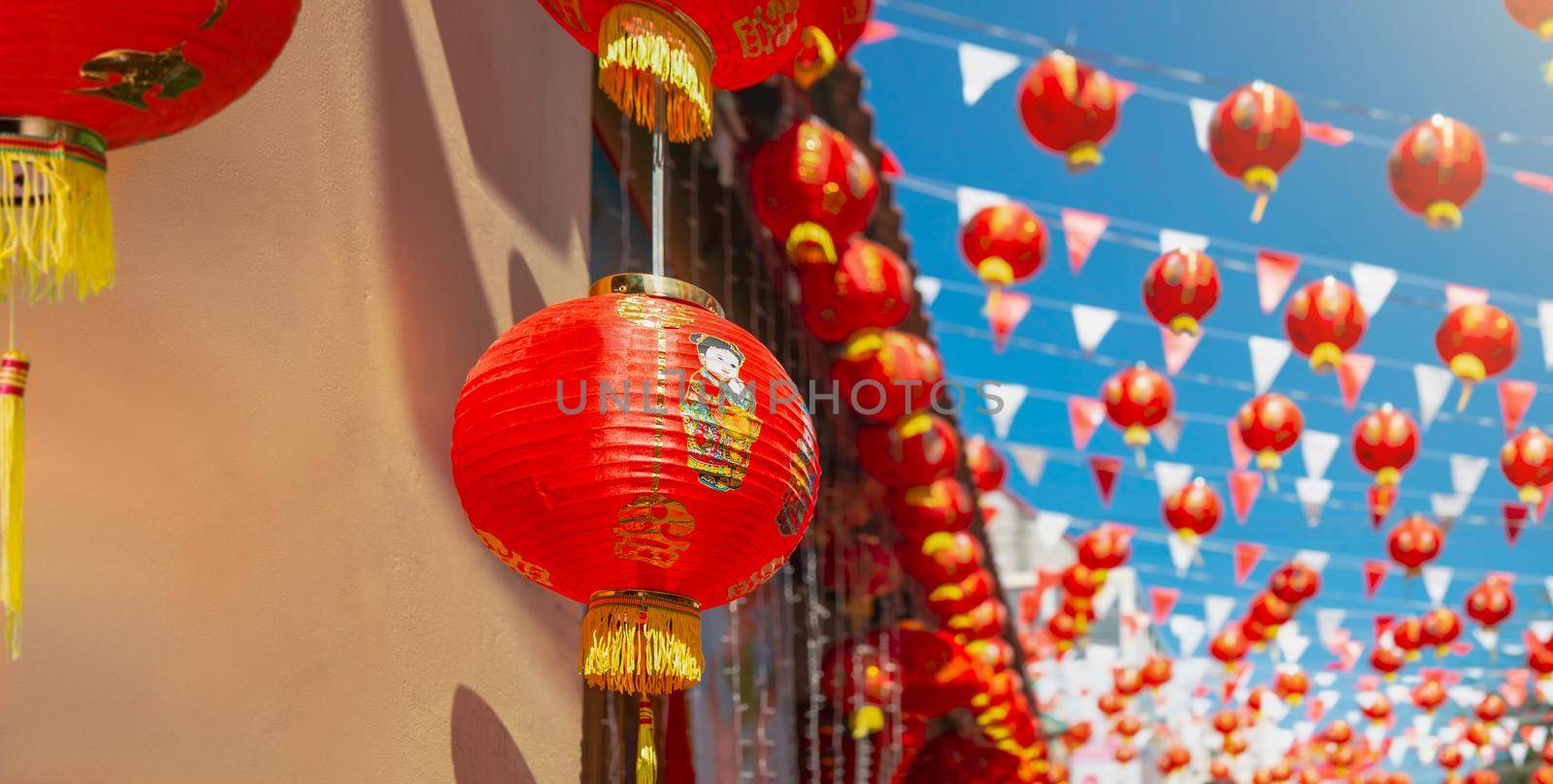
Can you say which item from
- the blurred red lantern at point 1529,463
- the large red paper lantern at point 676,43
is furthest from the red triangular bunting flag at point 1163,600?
the large red paper lantern at point 676,43

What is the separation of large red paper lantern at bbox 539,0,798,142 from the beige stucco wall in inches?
21.5

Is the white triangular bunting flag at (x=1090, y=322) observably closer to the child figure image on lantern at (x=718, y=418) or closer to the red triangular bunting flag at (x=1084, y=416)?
the red triangular bunting flag at (x=1084, y=416)

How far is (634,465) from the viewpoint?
215cm

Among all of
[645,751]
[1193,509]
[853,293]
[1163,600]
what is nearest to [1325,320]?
[853,293]

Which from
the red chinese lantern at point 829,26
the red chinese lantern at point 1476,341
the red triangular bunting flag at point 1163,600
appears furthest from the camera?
the red triangular bunting flag at point 1163,600

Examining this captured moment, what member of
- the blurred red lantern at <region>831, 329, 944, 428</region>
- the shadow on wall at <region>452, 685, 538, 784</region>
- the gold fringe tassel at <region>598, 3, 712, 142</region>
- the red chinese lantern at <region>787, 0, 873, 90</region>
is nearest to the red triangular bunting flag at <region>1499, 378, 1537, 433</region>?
the blurred red lantern at <region>831, 329, 944, 428</region>

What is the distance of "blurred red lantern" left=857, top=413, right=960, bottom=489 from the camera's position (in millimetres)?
7043

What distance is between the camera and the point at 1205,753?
2728 centimetres

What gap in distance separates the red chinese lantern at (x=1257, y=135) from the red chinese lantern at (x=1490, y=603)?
7.95m

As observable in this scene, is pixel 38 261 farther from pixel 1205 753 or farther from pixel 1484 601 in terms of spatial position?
pixel 1205 753

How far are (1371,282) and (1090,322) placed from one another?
169cm

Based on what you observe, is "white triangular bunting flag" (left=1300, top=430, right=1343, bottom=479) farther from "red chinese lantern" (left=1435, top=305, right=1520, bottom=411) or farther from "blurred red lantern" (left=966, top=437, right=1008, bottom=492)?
"red chinese lantern" (left=1435, top=305, right=1520, bottom=411)

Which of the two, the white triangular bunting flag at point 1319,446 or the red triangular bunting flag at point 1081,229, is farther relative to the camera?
the white triangular bunting flag at point 1319,446

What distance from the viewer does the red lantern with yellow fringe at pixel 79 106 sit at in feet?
4.91
